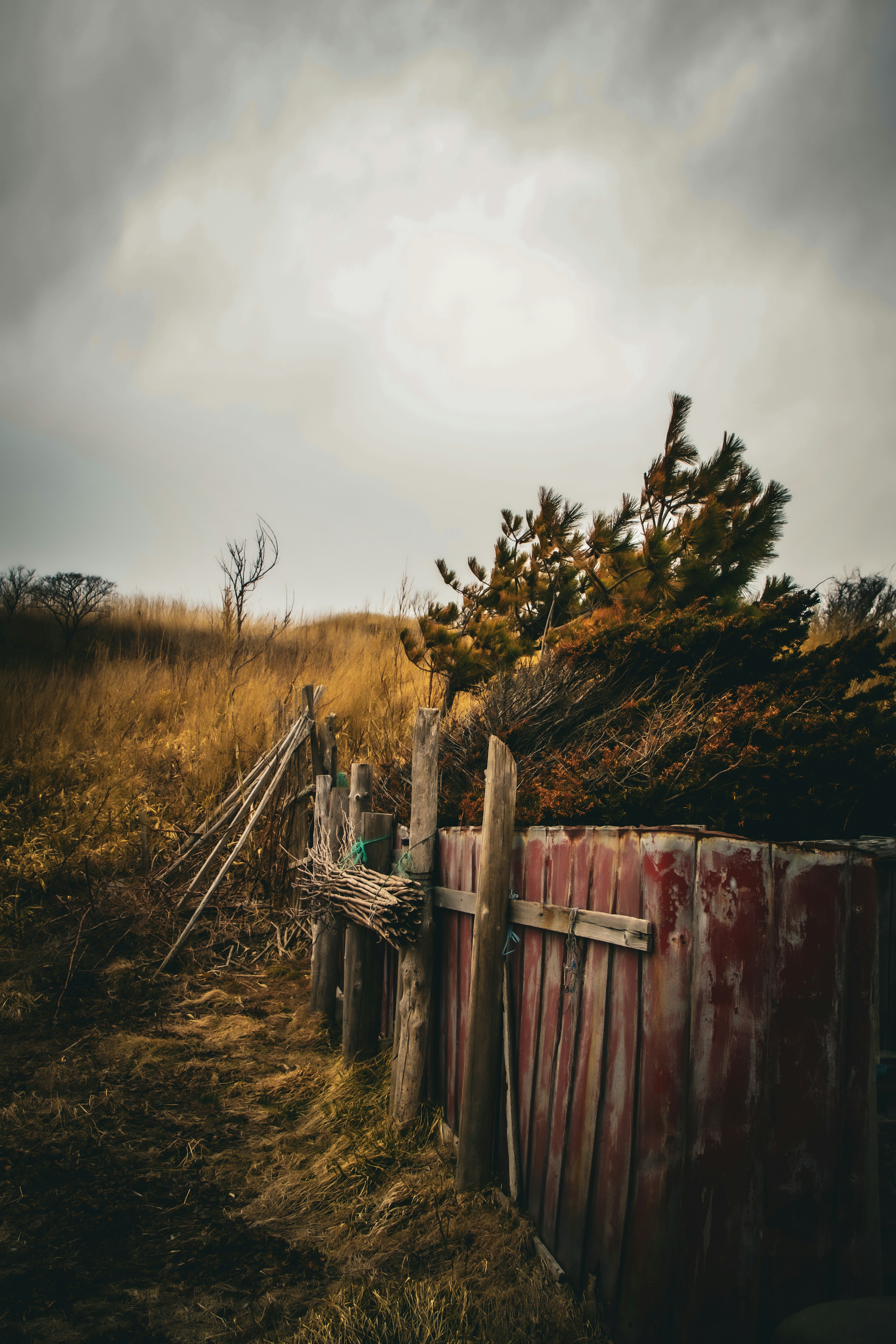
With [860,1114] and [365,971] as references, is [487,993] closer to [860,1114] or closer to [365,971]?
[860,1114]

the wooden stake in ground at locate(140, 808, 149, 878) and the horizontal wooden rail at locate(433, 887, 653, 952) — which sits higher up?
the horizontal wooden rail at locate(433, 887, 653, 952)

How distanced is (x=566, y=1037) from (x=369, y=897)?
5.20ft

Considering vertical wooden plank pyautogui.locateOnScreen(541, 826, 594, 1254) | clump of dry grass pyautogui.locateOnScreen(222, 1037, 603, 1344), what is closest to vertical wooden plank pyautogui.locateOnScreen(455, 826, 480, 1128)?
clump of dry grass pyautogui.locateOnScreen(222, 1037, 603, 1344)

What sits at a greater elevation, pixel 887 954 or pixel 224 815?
pixel 887 954

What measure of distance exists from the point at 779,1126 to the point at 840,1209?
313 mm

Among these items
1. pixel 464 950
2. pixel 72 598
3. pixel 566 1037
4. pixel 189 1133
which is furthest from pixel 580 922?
pixel 72 598

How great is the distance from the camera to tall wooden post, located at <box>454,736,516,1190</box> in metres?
3.14

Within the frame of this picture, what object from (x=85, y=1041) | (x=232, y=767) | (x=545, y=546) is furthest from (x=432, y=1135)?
(x=232, y=767)

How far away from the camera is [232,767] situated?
9312 mm

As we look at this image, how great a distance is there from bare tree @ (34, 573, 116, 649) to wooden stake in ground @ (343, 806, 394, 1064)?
53.0 ft

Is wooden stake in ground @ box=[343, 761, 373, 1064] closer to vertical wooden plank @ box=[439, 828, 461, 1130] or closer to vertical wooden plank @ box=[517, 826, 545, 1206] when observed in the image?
vertical wooden plank @ box=[439, 828, 461, 1130]

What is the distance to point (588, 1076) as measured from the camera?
99.3 inches

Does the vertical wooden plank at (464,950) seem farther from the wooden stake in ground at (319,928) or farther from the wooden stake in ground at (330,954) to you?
the wooden stake in ground at (319,928)

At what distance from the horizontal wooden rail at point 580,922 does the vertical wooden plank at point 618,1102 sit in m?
0.05
